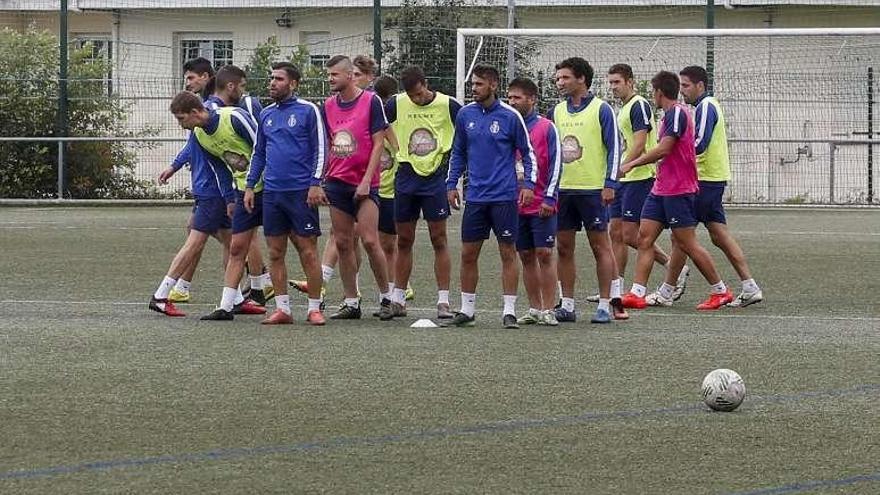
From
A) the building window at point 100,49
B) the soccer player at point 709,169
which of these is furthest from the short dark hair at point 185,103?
the building window at point 100,49

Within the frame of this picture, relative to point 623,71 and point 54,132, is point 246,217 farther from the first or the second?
point 54,132

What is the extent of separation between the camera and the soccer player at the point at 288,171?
11.3 meters

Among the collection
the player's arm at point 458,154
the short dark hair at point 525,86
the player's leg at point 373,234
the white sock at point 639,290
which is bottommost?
the white sock at point 639,290

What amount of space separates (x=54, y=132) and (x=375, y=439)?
71.8 feet

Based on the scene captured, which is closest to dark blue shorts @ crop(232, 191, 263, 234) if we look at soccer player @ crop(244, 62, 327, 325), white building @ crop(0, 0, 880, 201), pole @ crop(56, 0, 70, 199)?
soccer player @ crop(244, 62, 327, 325)

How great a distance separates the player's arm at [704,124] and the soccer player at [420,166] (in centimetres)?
219

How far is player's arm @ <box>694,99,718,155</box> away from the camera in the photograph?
42.8 feet

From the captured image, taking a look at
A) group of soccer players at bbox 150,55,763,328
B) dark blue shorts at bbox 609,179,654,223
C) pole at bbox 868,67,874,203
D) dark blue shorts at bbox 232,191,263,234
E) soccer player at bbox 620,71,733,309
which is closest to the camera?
group of soccer players at bbox 150,55,763,328

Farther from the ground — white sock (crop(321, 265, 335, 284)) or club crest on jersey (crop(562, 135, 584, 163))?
club crest on jersey (crop(562, 135, 584, 163))

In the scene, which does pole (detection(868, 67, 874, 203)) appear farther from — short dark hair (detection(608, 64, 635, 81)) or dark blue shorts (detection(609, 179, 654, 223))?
short dark hair (detection(608, 64, 635, 81))

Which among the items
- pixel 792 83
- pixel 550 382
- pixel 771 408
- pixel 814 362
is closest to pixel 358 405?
pixel 550 382

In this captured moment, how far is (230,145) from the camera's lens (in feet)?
39.2

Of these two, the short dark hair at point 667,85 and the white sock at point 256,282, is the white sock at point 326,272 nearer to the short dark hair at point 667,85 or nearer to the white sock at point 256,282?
the white sock at point 256,282

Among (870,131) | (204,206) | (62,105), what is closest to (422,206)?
(204,206)
